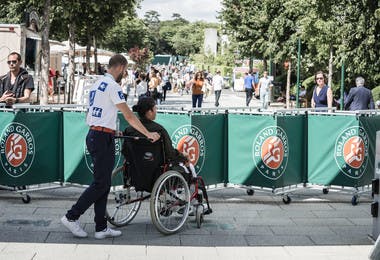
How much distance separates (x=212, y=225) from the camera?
7.95 metres

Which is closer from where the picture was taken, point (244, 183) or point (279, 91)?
point (244, 183)

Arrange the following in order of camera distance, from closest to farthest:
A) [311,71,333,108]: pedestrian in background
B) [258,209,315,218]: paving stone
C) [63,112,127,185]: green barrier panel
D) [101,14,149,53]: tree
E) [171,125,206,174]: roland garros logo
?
[258,209,315,218]: paving stone
[171,125,206,174]: roland garros logo
[63,112,127,185]: green barrier panel
[311,71,333,108]: pedestrian in background
[101,14,149,53]: tree

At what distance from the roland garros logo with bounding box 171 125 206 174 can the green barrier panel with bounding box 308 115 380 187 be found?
1545 mm

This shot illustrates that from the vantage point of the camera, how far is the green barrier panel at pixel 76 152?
927 cm

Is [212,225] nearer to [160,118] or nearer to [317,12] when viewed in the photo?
[160,118]

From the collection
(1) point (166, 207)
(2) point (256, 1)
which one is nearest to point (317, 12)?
(2) point (256, 1)

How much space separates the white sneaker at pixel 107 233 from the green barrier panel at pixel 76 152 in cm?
216

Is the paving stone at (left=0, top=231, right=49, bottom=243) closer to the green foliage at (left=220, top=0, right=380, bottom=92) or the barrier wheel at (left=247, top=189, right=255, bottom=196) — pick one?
the barrier wheel at (left=247, top=189, right=255, bottom=196)

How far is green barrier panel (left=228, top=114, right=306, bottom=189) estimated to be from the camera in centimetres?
923

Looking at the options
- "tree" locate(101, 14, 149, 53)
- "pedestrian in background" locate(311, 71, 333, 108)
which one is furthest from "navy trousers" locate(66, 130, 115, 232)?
"tree" locate(101, 14, 149, 53)

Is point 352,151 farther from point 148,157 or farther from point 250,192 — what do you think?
point 148,157

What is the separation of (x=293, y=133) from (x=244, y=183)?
0.94 meters

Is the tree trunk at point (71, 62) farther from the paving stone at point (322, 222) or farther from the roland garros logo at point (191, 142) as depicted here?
the paving stone at point (322, 222)

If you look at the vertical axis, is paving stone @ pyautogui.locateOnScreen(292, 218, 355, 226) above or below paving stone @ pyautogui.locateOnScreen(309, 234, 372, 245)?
above
